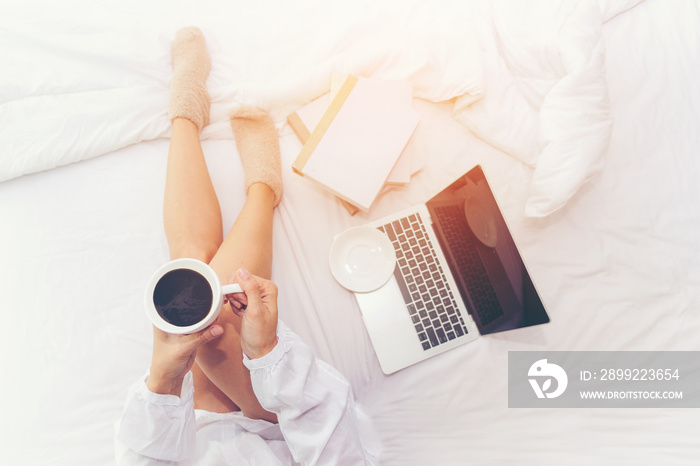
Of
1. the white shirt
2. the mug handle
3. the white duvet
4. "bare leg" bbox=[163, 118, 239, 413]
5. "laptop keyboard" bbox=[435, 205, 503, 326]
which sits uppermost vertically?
the white duvet

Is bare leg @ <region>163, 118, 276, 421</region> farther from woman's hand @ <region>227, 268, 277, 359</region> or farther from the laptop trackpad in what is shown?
the laptop trackpad

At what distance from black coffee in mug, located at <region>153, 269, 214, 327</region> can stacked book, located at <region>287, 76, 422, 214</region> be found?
0.41 m

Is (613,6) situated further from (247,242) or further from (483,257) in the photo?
(247,242)

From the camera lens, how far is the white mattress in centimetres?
81

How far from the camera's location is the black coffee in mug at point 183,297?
21.8 inches

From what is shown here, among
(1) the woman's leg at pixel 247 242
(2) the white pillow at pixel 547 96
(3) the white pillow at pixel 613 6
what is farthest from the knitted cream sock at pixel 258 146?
(3) the white pillow at pixel 613 6

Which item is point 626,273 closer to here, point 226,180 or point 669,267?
point 669,267

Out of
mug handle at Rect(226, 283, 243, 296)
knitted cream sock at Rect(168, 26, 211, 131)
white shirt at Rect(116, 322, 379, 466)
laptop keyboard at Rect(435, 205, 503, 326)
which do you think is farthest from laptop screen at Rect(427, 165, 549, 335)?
knitted cream sock at Rect(168, 26, 211, 131)

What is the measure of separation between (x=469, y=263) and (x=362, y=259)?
229 mm

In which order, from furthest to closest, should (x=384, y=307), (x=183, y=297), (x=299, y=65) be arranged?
1. (x=299, y=65)
2. (x=384, y=307)
3. (x=183, y=297)

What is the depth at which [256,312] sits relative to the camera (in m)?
0.61

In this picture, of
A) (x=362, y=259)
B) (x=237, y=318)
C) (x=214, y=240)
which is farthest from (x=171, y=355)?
(x=362, y=259)

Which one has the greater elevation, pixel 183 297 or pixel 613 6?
pixel 613 6

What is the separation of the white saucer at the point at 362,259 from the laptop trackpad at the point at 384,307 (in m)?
0.02
